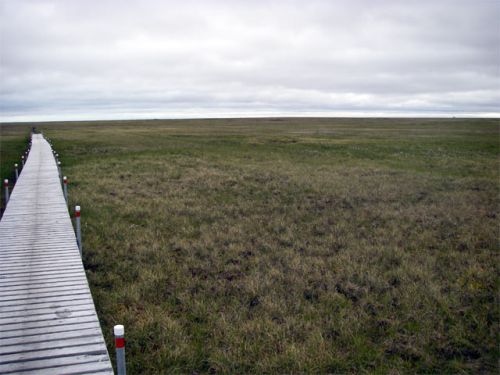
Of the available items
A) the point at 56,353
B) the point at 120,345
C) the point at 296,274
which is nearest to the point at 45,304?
the point at 56,353

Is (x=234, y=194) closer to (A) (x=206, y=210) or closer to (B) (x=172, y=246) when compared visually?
(A) (x=206, y=210)

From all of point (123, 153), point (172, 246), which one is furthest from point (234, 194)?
point (123, 153)

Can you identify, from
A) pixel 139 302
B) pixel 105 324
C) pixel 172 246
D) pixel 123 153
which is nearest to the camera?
pixel 105 324

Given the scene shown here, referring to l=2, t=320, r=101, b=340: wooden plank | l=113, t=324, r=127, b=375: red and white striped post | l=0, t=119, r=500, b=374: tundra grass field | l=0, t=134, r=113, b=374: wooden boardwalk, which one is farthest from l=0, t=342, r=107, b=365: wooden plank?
l=113, t=324, r=127, b=375: red and white striped post

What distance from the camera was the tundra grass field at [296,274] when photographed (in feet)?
22.3

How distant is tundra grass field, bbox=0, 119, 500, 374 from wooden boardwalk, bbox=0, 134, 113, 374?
0.62 m

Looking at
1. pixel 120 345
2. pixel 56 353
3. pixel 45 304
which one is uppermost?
pixel 120 345

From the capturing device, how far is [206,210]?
16703 millimetres

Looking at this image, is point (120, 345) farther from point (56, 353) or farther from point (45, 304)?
point (45, 304)

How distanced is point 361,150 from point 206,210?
3012cm

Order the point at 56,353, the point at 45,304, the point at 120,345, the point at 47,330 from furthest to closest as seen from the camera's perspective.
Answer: the point at 45,304, the point at 47,330, the point at 56,353, the point at 120,345

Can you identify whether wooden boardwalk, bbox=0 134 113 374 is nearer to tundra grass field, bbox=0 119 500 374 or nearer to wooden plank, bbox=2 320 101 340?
wooden plank, bbox=2 320 101 340

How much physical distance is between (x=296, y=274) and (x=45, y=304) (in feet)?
18.3

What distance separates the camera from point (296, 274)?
392 inches
